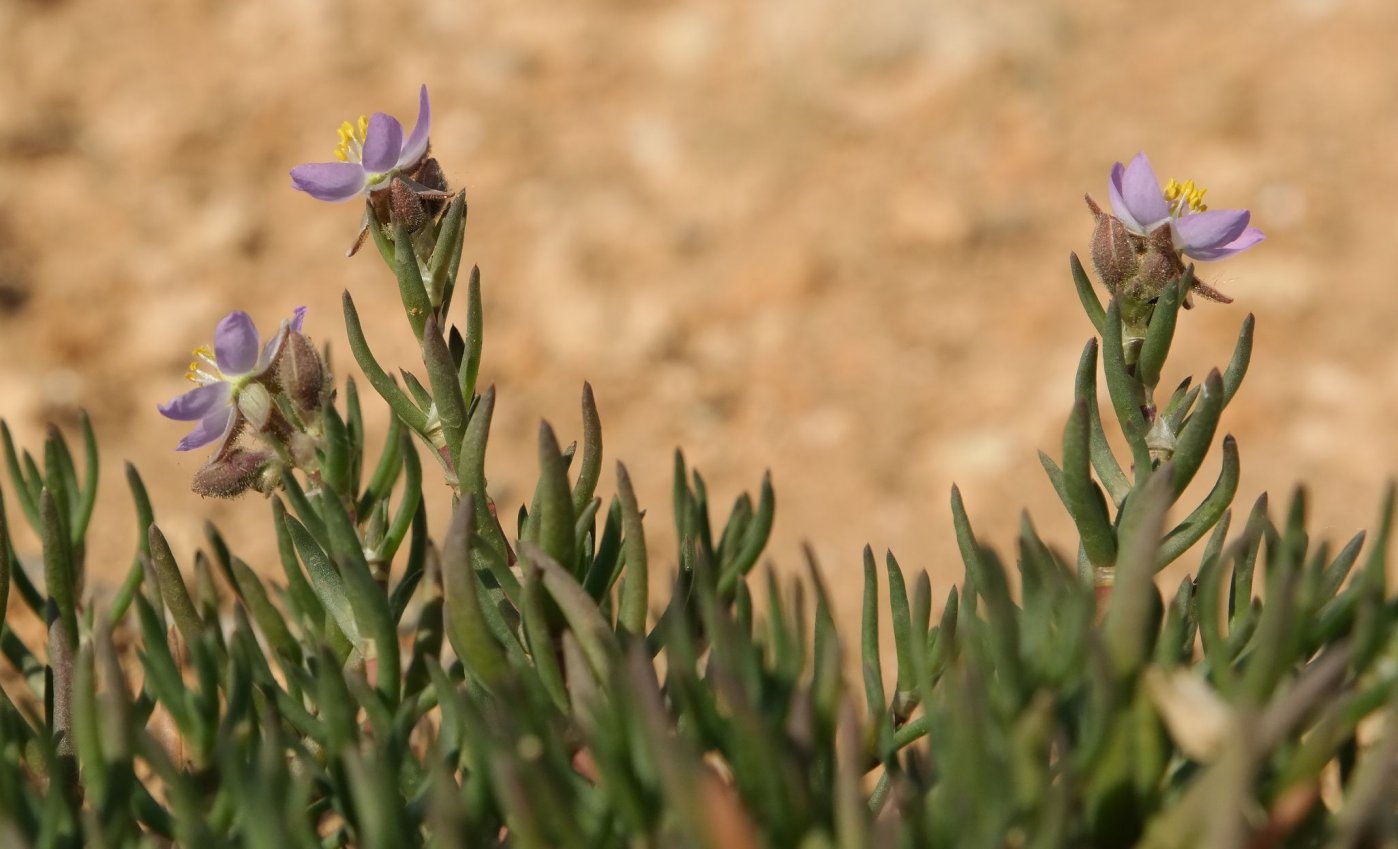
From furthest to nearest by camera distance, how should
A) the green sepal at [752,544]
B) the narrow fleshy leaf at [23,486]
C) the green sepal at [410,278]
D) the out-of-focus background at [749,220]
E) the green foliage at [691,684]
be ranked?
the out-of-focus background at [749,220]
the narrow fleshy leaf at [23,486]
the green sepal at [752,544]
the green sepal at [410,278]
the green foliage at [691,684]

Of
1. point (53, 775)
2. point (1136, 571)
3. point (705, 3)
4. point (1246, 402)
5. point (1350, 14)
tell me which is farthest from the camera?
point (705, 3)

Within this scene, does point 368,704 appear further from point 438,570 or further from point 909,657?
point 909,657

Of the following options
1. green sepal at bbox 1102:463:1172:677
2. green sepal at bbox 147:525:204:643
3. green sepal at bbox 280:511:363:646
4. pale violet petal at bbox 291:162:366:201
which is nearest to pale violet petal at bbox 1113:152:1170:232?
green sepal at bbox 1102:463:1172:677

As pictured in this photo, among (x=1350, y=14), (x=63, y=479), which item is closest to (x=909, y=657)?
(x=63, y=479)

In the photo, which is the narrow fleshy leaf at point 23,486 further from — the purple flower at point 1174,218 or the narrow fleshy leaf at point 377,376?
the purple flower at point 1174,218

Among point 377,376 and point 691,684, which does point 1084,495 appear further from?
point 377,376

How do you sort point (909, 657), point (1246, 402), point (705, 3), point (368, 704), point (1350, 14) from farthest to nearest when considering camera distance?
point (705, 3), point (1350, 14), point (1246, 402), point (909, 657), point (368, 704)

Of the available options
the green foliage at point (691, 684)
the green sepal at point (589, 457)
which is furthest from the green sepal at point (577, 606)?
the green sepal at point (589, 457)
